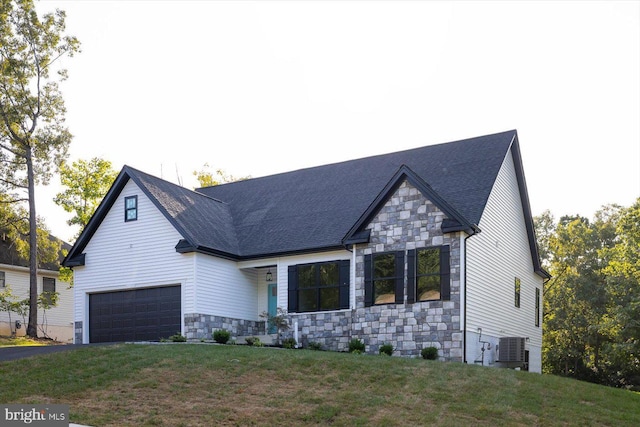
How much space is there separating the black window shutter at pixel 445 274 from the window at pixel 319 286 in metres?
3.36

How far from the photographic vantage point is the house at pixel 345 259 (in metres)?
21.6

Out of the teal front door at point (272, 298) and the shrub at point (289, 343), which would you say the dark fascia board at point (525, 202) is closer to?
the teal front door at point (272, 298)

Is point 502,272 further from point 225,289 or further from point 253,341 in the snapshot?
point 225,289

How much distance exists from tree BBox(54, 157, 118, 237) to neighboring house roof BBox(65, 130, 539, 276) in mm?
10738

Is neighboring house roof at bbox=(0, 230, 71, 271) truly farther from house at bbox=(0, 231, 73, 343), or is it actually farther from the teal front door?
the teal front door

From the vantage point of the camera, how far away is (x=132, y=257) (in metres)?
25.6

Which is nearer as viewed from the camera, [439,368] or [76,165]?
[439,368]

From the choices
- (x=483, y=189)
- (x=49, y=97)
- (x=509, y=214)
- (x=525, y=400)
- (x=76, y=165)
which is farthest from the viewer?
(x=76, y=165)

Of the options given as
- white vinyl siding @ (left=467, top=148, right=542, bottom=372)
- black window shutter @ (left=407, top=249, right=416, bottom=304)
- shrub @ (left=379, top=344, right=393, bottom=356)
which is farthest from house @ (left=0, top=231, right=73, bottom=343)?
white vinyl siding @ (left=467, top=148, right=542, bottom=372)

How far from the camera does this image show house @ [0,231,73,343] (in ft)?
119

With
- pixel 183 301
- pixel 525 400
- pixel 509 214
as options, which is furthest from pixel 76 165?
pixel 525 400

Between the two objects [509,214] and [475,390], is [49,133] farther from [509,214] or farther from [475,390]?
[475,390]

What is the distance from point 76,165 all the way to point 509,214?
869 inches

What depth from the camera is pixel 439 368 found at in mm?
16844
